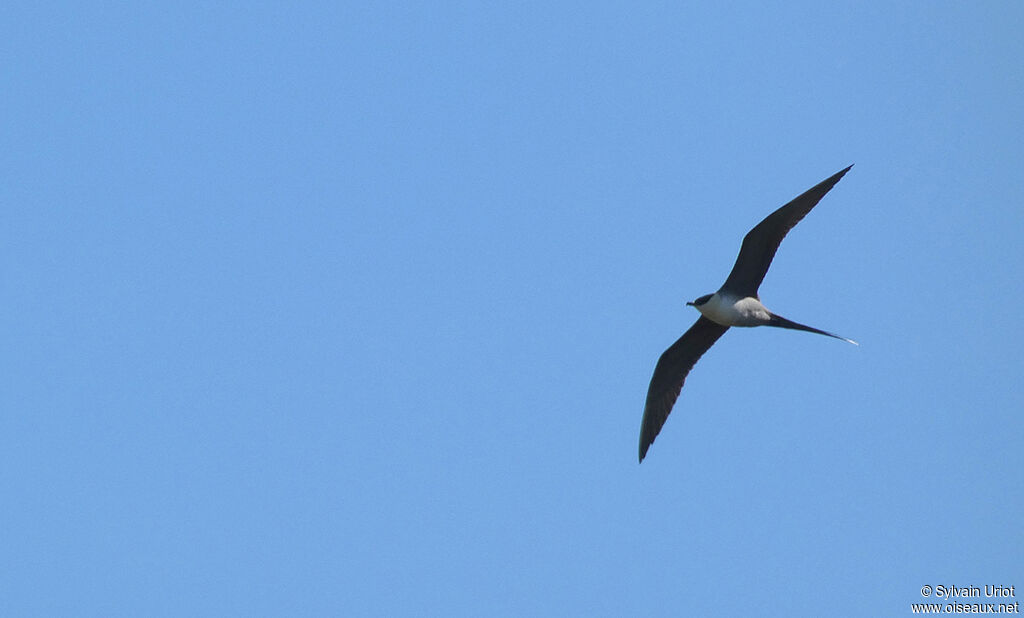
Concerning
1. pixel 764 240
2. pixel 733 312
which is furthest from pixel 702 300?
pixel 764 240

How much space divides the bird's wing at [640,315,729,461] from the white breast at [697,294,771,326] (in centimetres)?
103

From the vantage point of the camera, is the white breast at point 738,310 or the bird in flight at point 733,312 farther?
the white breast at point 738,310

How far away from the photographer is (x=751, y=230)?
1472 centimetres

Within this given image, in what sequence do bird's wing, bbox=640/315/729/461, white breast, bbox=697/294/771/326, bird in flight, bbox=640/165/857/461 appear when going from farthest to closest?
bird's wing, bbox=640/315/729/461, white breast, bbox=697/294/771/326, bird in flight, bbox=640/165/857/461

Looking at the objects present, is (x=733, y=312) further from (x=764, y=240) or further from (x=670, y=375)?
(x=670, y=375)

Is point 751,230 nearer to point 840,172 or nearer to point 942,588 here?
point 840,172

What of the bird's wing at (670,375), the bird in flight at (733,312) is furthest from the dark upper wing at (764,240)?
the bird's wing at (670,375)

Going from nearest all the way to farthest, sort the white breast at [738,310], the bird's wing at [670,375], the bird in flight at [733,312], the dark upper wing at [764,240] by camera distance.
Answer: the dark upper wing at [764,240] → the bird in flight at [733,312] → the white breast at [738,310] → the bird's wing at [670,375]

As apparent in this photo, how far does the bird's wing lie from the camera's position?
1661cm

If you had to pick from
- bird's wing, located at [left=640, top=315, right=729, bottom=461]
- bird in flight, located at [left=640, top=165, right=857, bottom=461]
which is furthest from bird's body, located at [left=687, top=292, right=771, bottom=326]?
bird's wing, located at [left=640, top=315, right=729, bottom=461]

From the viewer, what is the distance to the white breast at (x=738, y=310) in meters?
15.2

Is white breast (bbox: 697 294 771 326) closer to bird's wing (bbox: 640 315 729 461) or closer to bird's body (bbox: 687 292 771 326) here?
bird's body (bbox: 687 292 771 326)

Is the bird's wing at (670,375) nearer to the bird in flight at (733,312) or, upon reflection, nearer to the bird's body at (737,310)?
the bird in flight at (733,312)

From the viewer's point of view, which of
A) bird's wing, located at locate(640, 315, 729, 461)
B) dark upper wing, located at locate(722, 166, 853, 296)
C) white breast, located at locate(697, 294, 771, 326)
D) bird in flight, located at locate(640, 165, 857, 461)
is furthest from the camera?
bird's wing, located at locate(640, 315, 729, 461)
